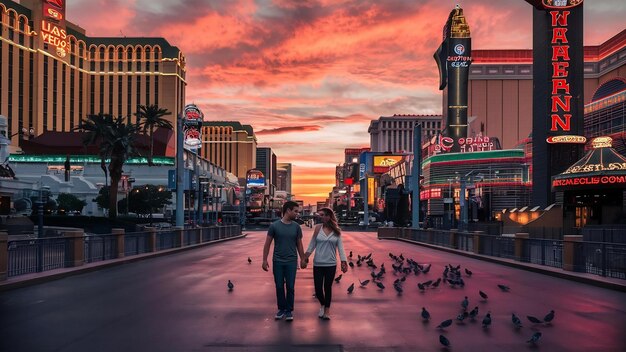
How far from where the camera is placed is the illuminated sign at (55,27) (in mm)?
163625

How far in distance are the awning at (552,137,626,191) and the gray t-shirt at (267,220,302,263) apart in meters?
49.8

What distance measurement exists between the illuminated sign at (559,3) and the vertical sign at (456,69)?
3006 inches

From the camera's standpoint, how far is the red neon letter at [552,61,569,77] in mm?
66375

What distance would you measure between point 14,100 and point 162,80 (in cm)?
4961

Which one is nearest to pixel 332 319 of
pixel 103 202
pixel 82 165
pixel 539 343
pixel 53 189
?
pixel 539 343

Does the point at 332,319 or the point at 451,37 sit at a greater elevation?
the point at 451,37

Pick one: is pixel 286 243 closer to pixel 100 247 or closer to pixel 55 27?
pixel 100 247

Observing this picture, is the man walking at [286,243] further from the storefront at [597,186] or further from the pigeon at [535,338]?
the storefront at [597,186]

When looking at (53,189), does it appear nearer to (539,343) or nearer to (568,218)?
(568,218)

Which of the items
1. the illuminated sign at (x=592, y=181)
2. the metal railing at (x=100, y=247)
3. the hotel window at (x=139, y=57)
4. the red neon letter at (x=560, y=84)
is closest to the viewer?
the metal railing at (x=100, y=247)

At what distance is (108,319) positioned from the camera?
1146cm

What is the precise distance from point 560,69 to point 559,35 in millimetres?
3525

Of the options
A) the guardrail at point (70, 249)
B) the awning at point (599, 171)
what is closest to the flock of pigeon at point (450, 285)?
the guardrail at point (70, 249)

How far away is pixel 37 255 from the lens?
1933cm
